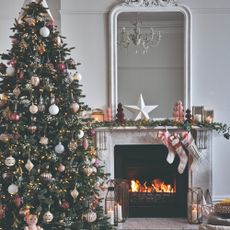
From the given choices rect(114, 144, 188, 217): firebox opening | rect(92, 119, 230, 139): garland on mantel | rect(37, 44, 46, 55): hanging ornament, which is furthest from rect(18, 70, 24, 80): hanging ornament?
rect(114, 144, 188, 217): firebox opening

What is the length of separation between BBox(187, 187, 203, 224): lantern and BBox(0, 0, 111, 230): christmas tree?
1756 millimetres

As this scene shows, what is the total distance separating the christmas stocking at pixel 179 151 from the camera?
5.18m

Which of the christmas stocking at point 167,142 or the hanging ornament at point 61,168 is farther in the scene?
the christmas stocking at point 167,142

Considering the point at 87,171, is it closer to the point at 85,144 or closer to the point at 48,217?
the point at 85,144

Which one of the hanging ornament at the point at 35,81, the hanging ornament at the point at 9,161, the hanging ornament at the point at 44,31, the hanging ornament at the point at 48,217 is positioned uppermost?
the hanging ornament at the point at 44,31

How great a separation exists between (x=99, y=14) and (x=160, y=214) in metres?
2.70

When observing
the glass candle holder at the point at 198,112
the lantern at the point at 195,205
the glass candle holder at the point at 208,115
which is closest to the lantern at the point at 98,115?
the glass candle holder at the point at 198,112

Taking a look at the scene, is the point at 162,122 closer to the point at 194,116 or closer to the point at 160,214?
the point at 194,116

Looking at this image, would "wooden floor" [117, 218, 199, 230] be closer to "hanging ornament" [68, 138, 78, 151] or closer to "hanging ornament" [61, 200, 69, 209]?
"hanging ornament" [61, 200, 69, 209]

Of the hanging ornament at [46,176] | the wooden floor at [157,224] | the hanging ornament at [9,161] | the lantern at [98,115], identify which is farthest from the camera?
the lantern at [98,115]

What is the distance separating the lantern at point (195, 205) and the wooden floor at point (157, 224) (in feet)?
0.27

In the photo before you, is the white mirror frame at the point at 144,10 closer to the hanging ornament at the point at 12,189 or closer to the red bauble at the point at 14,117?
the red bauble at the point at 14,117

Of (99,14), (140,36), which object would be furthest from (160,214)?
(99,14)

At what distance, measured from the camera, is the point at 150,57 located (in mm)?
5301
